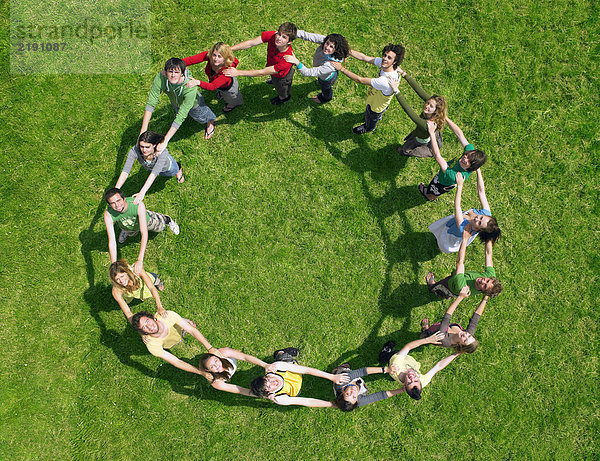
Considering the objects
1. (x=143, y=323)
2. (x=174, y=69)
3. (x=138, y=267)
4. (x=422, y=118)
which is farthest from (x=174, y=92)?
(x=422, y=118)

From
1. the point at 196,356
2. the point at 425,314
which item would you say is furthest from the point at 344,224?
the point at 196,356

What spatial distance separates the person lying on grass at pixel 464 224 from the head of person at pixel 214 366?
486 cm

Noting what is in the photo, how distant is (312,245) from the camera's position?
8.27 metres

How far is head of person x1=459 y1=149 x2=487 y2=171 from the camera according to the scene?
21.2 feet

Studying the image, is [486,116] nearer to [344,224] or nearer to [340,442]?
[344,224]

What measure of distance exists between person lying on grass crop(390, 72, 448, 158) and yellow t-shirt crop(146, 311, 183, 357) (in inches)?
232

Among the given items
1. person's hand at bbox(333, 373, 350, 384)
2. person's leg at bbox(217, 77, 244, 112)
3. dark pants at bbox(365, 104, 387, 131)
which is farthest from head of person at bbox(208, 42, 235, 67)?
person's hand at bbox(333, 373, 350, 384)

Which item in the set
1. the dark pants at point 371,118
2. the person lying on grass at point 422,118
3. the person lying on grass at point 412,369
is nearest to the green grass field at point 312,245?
the dark pants at point 371,118

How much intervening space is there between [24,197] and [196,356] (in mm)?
5294

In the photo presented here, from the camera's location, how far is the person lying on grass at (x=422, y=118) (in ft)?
22.6

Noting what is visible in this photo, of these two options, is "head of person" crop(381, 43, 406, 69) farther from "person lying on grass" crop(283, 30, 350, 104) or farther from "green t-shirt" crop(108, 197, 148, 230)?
"green t-shirt" crop(108, 197, 148, 230)

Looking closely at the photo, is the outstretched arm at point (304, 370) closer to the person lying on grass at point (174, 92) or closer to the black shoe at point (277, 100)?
the person lying on grass at point (174, 92)

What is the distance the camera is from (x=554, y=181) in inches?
342

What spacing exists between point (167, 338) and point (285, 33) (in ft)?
19.6
